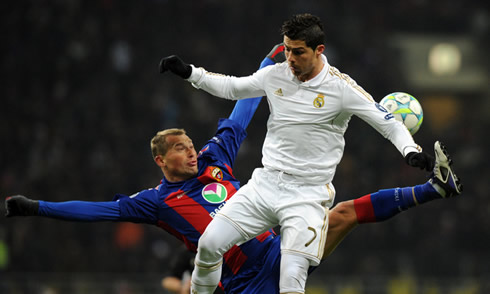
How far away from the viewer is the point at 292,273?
484 cm

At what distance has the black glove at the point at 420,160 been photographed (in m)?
4.46

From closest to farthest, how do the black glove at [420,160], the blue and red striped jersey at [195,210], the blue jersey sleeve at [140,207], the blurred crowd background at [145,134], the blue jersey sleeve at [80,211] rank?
the black glove at [420,160]
the blue jersey sleeve at [80,211]
the blue jersey sleeve at [140,207]
the blue and red striped jersey at [195,210]
the blurred crowd background at [145,134]

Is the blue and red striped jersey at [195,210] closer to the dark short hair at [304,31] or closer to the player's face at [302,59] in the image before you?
the player's face at [302,59]

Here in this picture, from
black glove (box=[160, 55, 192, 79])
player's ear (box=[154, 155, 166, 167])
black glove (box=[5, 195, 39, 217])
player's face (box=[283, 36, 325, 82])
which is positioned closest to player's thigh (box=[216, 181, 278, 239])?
player's face (box=[283, 36, 325, 82])

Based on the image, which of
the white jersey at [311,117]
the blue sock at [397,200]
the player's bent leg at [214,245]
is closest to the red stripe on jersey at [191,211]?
the player's bent leg at [214,245]

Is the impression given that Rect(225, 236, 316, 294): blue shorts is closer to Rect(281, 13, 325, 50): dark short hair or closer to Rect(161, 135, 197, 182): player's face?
Rect(161, 135, 197, 182): player's face

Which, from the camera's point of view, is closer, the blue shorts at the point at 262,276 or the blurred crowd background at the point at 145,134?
the blue shorts at the point at 262,276

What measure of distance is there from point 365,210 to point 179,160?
1.44 m

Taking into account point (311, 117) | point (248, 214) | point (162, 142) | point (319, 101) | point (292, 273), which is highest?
point (319, 101)

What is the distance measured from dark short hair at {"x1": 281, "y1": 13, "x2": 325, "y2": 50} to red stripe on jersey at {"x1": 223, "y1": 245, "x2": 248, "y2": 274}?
169 cm

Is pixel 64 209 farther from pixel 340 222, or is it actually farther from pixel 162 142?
pixel 340 222

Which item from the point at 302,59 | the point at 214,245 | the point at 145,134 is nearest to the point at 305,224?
the point at 214,245

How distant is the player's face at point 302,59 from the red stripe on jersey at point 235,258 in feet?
4.81

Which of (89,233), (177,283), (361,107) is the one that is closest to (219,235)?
(361,107)
